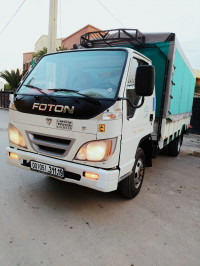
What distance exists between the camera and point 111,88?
2.74 metres

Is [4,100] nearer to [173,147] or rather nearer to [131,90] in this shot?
[173,147]

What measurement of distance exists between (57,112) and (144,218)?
183 centimetres

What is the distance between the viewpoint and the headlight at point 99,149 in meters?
2.51

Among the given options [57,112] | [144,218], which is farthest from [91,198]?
[57,112]

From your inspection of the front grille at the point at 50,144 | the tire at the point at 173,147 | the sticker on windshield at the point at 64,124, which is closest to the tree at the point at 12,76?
the tire at the point at 173,147

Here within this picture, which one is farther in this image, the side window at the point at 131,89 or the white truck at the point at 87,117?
the side window at the point at 131,89

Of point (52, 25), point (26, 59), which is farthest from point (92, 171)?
point (26, 59)

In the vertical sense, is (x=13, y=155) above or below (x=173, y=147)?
above

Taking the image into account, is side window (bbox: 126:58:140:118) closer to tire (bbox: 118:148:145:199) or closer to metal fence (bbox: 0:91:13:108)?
tire (bbox: 118:148:145:199)

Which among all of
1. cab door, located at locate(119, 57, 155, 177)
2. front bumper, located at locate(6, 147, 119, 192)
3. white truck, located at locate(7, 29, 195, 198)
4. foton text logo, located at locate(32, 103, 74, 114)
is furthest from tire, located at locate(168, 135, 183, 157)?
foton text logo, located at locate(32, 103, 74, 114)

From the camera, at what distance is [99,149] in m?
2.53

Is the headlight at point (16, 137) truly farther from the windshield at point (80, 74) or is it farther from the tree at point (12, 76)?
the tree at point (12, 76)

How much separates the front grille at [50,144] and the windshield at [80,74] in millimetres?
571

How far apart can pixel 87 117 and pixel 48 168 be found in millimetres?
858
